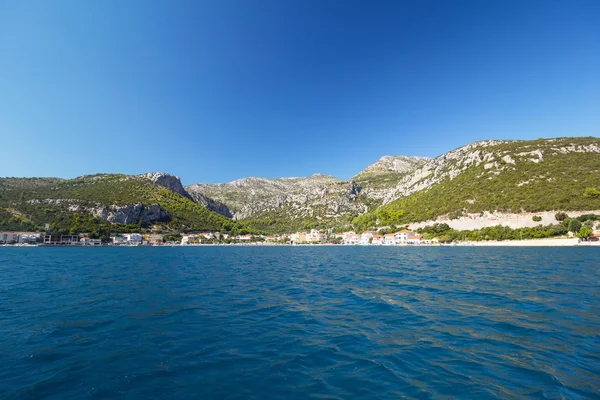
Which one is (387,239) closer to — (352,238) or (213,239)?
(352,238)

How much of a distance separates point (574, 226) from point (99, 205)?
593 feet

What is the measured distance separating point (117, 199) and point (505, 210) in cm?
17286

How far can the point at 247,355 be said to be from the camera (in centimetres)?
751

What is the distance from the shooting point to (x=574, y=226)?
7588 centimetres

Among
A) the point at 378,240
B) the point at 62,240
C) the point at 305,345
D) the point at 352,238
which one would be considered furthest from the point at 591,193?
the point at 62,240

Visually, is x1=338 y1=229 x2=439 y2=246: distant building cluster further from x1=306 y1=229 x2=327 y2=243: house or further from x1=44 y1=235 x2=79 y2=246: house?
x1=44 y1=235 x2=79 y2=246: house

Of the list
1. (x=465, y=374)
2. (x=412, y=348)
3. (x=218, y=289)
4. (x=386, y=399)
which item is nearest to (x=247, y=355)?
(x=386, y=399)

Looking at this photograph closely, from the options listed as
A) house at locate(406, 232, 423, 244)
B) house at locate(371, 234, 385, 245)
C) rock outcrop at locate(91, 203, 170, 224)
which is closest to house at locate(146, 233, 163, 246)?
rock outcrop at locate(91, 203, 170, 224)

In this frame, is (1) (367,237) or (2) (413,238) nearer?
(2) (413,238)

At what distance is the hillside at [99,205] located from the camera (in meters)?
120

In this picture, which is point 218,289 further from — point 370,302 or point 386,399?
point 386,399

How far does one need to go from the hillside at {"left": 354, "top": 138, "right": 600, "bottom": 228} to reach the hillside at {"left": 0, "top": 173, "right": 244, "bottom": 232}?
11275 centimetres

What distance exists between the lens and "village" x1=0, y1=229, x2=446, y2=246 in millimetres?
108812

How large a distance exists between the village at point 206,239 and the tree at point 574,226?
3688 cm
